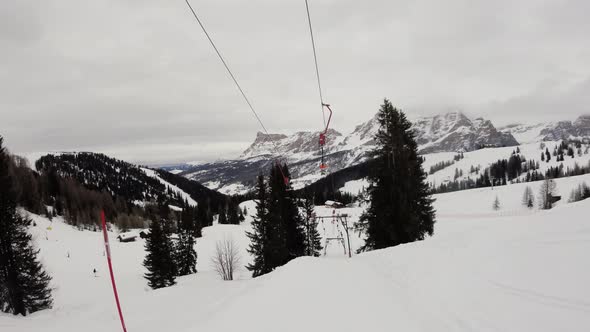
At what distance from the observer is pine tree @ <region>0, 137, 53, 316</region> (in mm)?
23359

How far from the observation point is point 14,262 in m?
23.8

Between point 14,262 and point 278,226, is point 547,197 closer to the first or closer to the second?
point 278,226

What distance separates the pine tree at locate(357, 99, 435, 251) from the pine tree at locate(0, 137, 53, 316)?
27.6 m

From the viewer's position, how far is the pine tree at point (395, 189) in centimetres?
2373

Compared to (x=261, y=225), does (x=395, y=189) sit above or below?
above

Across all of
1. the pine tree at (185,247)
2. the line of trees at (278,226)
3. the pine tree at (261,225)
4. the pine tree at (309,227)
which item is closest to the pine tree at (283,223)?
the line of trees at (278,226)

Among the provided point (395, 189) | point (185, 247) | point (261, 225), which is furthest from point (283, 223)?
point (185, 247)

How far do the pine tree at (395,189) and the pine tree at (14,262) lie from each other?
90.5ft

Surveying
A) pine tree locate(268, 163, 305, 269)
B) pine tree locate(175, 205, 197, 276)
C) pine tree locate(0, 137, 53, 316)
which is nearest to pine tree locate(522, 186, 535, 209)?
pine tree locate(268, 163, 305, 269)

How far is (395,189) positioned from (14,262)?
30.6 metres

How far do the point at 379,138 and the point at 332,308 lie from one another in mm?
19040

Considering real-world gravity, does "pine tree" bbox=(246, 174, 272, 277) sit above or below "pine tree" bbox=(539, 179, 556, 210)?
above

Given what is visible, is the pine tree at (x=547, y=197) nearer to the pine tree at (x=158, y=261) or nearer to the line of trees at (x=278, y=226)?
the line of trees at (x=278, y=226)

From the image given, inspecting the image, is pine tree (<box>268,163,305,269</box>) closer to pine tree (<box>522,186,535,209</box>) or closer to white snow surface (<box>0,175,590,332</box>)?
white snow surface (<box>0,175,590,332</box>)
